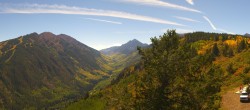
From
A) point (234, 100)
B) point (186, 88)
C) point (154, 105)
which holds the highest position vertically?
point (186, 88)

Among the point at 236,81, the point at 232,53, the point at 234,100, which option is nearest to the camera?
the point at 234,100

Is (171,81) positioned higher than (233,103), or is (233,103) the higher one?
(171,81)

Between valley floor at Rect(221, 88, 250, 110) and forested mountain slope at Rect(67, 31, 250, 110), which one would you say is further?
valley floor at Rect(221, 88, 250, 110)

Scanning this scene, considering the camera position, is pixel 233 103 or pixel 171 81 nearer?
pixel 171 81

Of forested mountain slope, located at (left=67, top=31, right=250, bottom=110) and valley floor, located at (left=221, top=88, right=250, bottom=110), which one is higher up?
forested mountain slope, located at (left=67, top=31, right=250, bottom=110)

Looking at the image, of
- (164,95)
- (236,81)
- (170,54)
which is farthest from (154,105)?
(236,81)

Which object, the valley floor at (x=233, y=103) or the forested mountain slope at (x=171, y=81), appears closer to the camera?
the forested mountain slope at (x=171, y=81)

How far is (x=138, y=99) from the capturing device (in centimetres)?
3575

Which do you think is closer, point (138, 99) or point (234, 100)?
point (138, 99)

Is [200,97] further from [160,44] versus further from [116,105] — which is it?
[116,105]

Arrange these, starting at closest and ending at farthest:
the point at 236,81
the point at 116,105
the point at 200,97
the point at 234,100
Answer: the point at 200,97
the point at 116,105
the point at 234,100
the point at 236,81

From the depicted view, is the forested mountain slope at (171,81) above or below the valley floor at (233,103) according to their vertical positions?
above

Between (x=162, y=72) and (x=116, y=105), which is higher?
(x=162, y=72)

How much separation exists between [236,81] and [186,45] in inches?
2090
